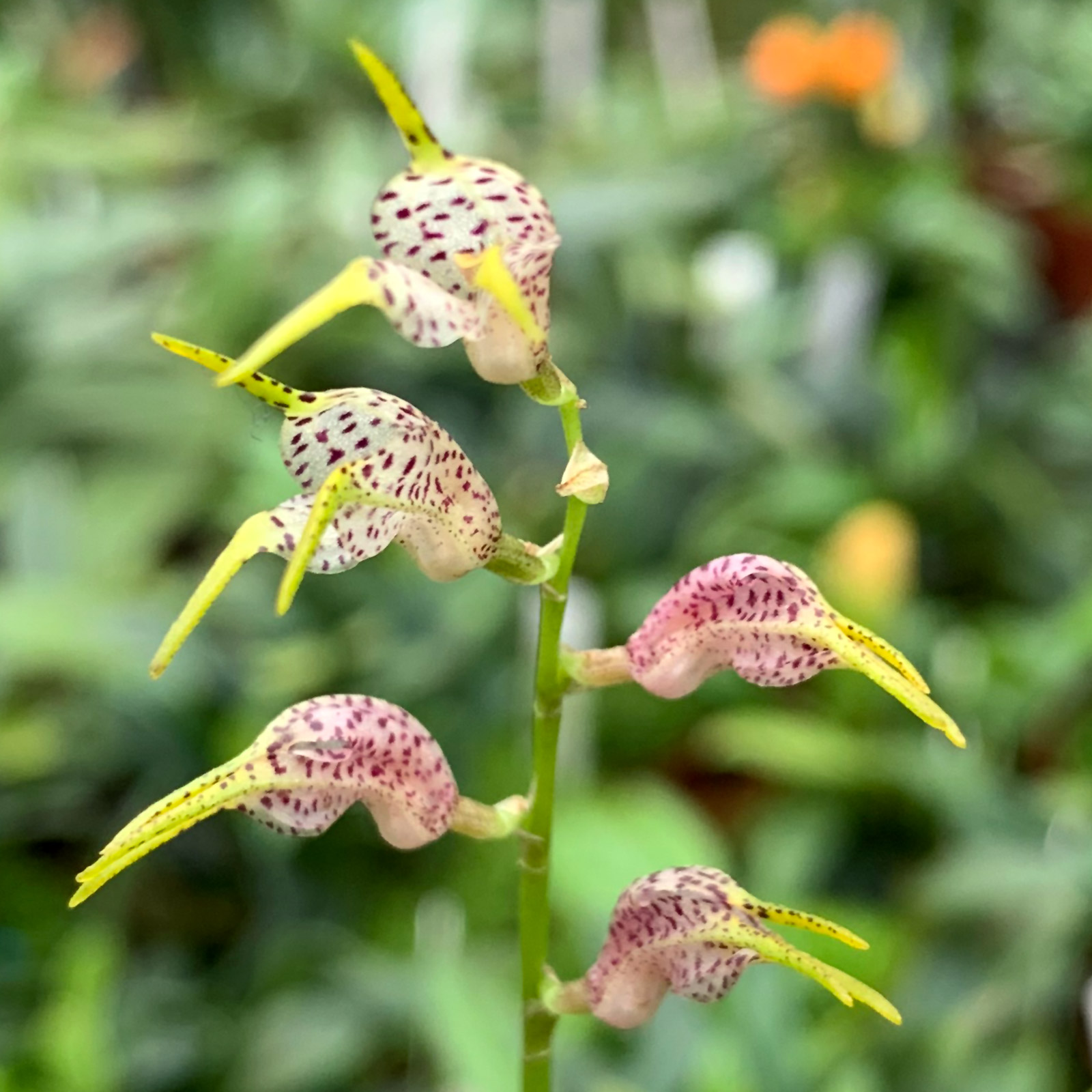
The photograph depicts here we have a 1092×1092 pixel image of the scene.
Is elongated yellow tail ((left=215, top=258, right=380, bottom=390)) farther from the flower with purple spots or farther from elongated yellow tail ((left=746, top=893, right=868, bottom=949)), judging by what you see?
elongated yellow tail ((left=746, top=893, right=868, bottom=949))

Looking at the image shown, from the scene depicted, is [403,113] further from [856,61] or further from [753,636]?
[856,61]

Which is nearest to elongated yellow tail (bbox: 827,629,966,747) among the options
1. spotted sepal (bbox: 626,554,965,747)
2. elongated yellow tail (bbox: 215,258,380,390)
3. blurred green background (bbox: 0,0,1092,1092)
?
spotted sepal (bbox: 626,554,965,747)

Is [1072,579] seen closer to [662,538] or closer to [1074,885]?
[662,538]

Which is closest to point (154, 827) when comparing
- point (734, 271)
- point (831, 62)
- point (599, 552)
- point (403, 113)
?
point (403, 113)

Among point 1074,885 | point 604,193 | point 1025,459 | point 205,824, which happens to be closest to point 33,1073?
point 205,824

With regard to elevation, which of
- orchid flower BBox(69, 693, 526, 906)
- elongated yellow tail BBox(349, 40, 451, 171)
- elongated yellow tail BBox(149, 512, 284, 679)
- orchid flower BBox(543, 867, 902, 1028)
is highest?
elongated yellow tail BBox(349, 40, 451, 171)
